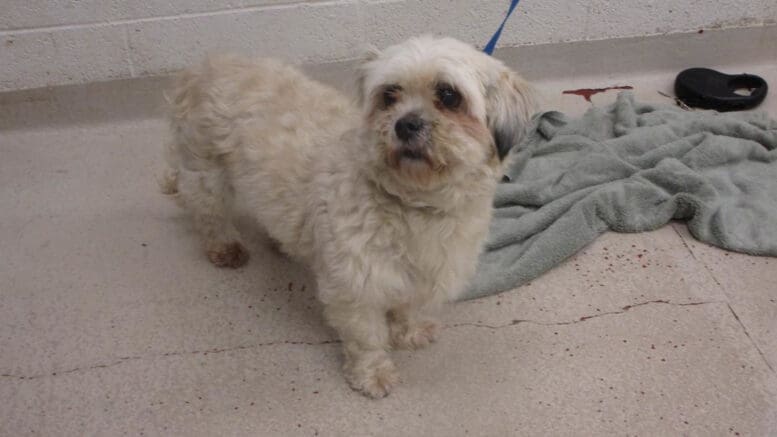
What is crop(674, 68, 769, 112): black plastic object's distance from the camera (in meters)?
3.35

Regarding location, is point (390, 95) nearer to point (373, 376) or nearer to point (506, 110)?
point (506, 110)

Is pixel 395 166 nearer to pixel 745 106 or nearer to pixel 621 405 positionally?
pixel 621 405

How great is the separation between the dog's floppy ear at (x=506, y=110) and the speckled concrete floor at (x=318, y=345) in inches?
30.7

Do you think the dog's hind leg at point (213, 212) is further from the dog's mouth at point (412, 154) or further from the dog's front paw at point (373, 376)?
the dog's mouth at point (412, 154)

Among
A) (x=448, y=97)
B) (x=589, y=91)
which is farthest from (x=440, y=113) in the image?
(x=589, y=91)

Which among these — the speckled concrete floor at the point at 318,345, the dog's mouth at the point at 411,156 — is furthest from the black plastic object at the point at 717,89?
the dog's mouth at the point at 411,156

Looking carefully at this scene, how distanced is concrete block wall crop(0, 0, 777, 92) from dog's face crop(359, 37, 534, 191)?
5.45ft

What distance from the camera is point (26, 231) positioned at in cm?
270

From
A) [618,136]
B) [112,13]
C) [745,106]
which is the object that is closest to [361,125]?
[618,136]

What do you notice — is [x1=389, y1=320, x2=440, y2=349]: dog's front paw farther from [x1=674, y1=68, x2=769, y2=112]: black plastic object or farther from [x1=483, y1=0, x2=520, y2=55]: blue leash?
[x1=674, y1=68, x2=769, y2=112]: black plastic object

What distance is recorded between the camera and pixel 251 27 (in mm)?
3252

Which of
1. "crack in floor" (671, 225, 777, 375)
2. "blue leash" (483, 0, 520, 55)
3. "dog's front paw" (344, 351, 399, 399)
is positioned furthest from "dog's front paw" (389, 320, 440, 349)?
"crack in floor" (671, 225, 777, 375)

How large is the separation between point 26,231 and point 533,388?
206 cm

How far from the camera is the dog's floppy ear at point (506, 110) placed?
1.71 m
